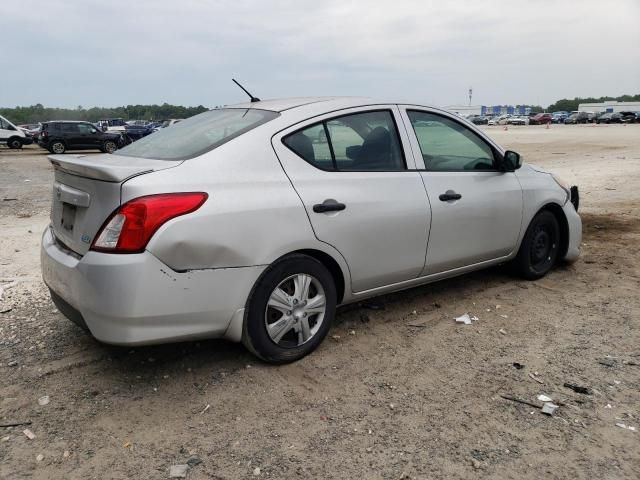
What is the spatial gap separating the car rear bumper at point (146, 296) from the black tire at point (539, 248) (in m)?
2.82

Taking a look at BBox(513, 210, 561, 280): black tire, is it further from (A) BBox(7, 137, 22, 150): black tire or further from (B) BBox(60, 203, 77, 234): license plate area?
(A) BBox(7, 137, 22, 150): black tire

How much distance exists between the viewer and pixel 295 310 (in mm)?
3475


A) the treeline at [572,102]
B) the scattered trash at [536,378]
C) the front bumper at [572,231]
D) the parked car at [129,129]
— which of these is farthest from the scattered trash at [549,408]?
the treeline at [572,102]

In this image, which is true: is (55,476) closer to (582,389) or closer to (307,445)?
(307,445)

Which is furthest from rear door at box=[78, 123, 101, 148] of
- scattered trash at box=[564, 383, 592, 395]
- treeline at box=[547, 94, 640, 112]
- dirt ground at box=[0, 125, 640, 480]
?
treeline at box=[547, 94, 640, 112]

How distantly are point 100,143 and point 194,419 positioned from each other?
87.4 feet

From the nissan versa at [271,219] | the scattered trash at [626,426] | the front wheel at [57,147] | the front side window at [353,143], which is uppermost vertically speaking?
the front wheel at [57,147]

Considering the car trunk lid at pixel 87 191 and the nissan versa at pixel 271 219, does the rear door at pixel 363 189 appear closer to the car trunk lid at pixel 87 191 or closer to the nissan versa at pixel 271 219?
the nissan versa at pixel 271 219

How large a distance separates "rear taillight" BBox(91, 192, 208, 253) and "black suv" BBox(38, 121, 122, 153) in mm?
25246

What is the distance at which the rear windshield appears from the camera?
11.1 ft

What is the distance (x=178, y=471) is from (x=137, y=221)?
123 centimetres

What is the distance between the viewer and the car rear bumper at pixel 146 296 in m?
2.85

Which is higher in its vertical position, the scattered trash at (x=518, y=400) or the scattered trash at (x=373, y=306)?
the scattered trash at (x=373, y=306)

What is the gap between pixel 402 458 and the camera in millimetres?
2607
